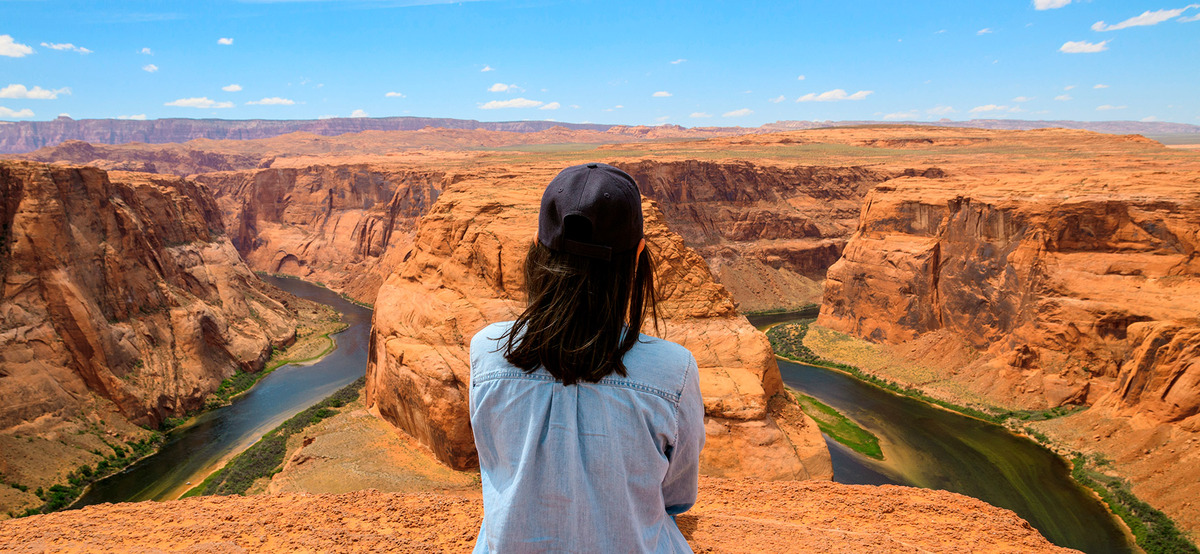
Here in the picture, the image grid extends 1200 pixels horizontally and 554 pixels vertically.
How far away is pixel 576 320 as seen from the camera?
2246mm

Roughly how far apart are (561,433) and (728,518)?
18.5 ft

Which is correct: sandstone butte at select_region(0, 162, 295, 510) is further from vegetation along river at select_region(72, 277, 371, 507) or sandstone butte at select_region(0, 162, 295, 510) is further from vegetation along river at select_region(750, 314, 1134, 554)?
vegetation along river at select_region(750, 314, 1134, 554)

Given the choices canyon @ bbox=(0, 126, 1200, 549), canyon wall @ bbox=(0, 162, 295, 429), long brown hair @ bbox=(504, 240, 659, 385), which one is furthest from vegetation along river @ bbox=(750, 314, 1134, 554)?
→ canyon wall @ bbox=(0, 162, 295, 429)

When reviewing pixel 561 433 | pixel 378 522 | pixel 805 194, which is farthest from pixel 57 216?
pixel 805 194

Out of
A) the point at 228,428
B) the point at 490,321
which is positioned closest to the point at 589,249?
the point at 490,321

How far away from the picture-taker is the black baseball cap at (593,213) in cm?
217

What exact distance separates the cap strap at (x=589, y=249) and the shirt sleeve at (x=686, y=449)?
0.50 m

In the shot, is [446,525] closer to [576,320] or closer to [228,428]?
[576,320]

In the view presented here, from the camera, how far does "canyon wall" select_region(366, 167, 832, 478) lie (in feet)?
48.1

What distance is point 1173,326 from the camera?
25250 millimetres

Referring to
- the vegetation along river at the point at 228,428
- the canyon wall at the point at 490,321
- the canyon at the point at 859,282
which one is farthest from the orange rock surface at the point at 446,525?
the vegetation along river at the point at 228,428

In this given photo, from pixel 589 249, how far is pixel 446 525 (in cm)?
576

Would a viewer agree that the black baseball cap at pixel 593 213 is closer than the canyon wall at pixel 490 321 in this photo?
Yes

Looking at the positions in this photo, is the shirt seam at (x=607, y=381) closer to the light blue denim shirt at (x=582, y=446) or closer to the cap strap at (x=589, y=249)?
the light blue denim shirt at (x=582, y=446)
